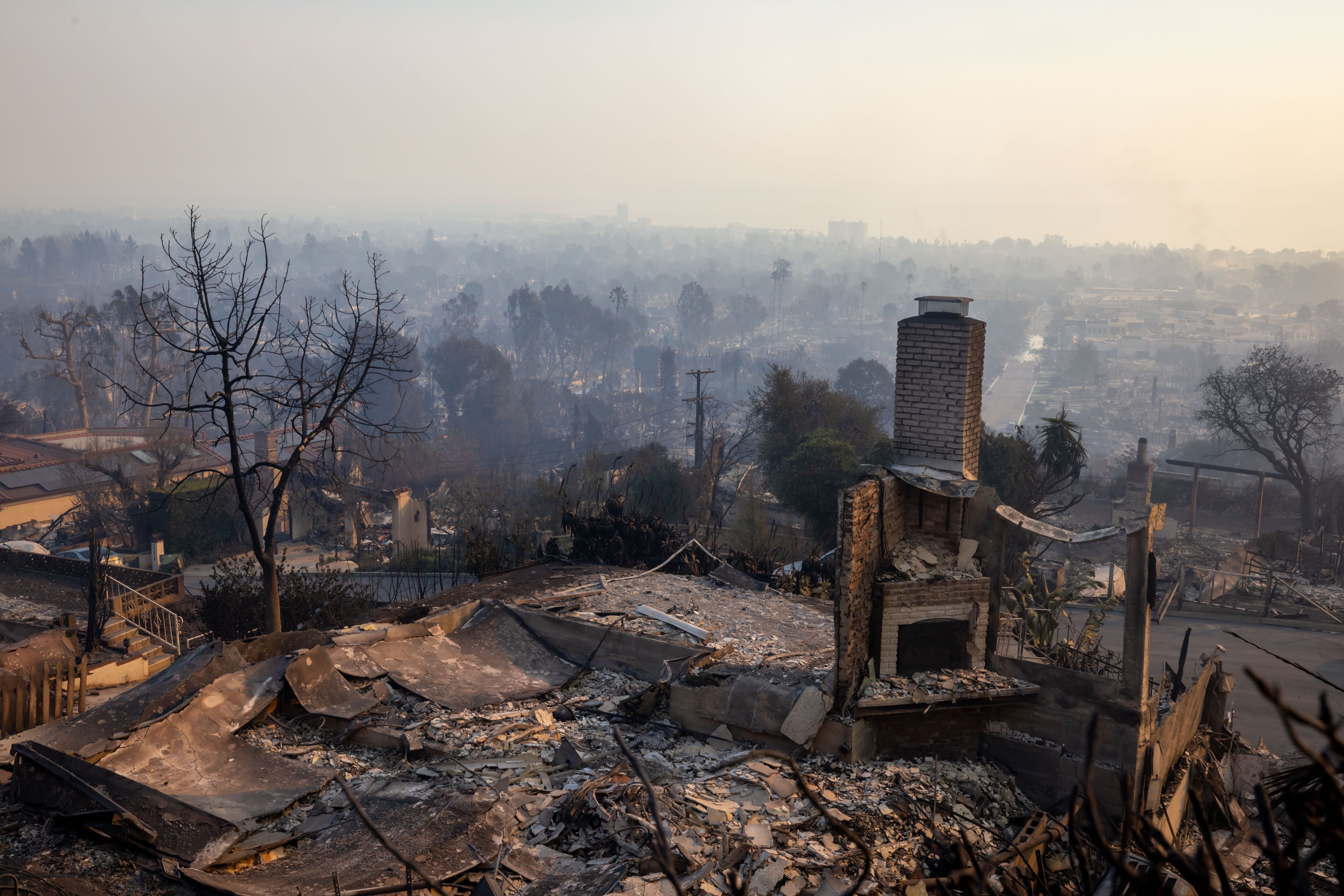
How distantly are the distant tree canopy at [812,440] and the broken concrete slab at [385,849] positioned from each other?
64.6 feet

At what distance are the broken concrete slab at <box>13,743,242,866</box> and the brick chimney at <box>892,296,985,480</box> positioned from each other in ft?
19.5

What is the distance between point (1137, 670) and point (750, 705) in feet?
9.46

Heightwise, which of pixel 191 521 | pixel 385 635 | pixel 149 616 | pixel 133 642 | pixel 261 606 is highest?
pixel 385 635

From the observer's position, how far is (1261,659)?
15.2m

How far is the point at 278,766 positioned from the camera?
19.9 feet

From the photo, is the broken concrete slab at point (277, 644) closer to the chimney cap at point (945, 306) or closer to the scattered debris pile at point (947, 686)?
the scattered debris pile at point (947, 686)

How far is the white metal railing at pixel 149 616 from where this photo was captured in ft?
43.5

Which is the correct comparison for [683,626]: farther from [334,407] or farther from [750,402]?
[750,402]

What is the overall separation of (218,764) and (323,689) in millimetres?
1131

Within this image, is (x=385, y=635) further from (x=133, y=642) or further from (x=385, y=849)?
(x=133, y=642)

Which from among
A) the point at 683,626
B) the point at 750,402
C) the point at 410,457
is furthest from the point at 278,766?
the point at 410,457

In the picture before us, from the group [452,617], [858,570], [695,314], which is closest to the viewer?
[858,570]

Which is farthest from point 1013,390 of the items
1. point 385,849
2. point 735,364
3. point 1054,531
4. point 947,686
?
point 385,849

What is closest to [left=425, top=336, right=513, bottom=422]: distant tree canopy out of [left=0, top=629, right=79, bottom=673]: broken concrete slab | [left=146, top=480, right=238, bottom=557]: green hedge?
[left=146, top=480, right=238, bottom=557]: green hedge
